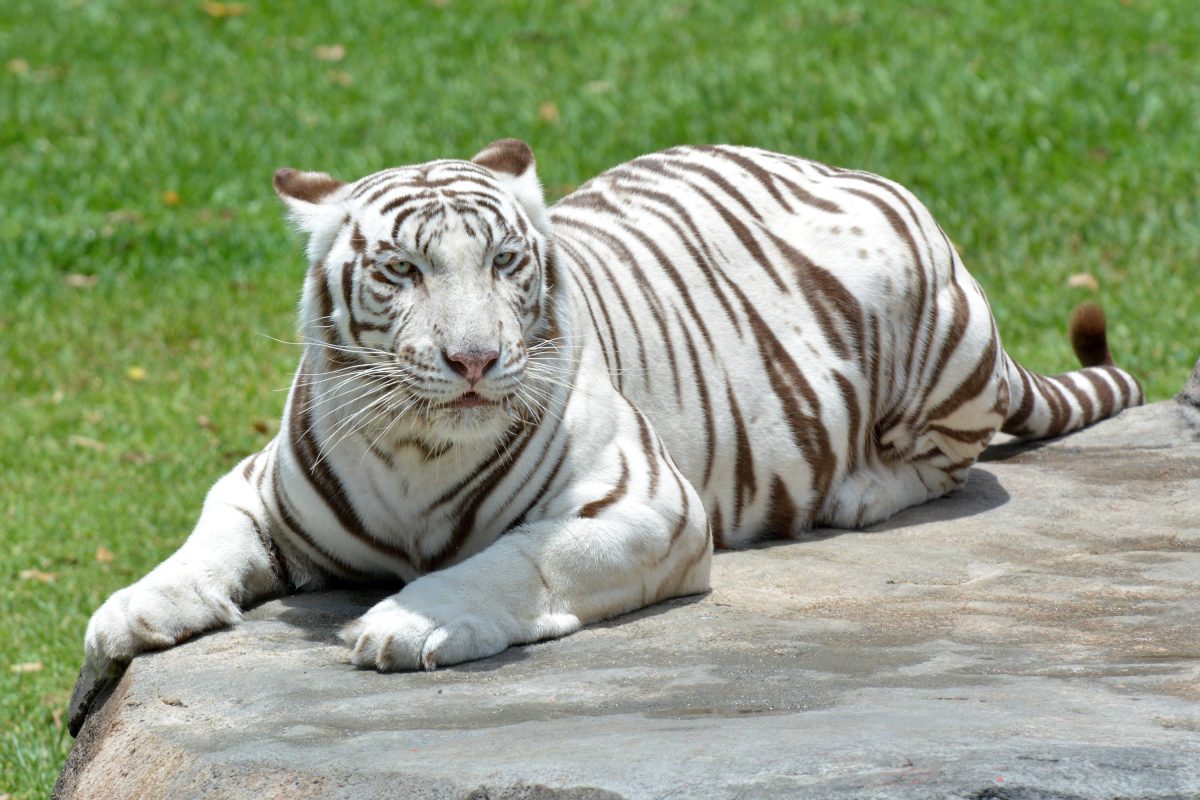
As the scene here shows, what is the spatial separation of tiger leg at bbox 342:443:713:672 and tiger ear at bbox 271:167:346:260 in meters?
0.78

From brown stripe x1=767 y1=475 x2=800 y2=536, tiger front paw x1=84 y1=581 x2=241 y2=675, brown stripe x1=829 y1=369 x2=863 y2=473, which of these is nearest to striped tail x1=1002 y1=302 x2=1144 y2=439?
brown stripe x1=829 y1=369 x2=863 y2=473

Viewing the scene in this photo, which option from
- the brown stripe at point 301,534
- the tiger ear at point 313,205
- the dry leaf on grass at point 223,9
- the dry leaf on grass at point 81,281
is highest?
the dry leaf on grass at point 223,9

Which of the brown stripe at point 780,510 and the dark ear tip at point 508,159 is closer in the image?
the dark ear tip at point 508,159

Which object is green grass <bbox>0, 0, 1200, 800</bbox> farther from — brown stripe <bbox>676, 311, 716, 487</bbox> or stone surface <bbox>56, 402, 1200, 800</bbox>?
stone surface <bbox>56, 402, 1200, 800</bbox>

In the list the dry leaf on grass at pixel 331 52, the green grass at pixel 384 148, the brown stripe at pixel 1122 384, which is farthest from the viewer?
the dry leaf on grass at pixel 331 52

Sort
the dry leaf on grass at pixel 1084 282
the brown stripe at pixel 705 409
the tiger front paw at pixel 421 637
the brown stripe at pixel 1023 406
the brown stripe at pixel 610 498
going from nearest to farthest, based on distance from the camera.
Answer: the tiger front paw at pixel 421 637
the brown stripe at pixel 610 498
the brown stripe at pixel 705 409
the brown stripe at pixel 1023 406
the dry leaf on grass at pixel 1084 282

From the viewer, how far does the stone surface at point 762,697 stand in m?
2.35

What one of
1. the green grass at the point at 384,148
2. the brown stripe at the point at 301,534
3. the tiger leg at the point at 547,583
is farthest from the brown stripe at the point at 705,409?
the green grass at the point at 384,148

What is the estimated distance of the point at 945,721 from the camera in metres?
2.53

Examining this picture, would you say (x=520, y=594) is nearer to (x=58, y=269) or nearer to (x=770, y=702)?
(x=770, y=702)

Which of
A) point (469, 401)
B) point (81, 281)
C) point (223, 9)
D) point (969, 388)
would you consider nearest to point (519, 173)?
point (469, 401)

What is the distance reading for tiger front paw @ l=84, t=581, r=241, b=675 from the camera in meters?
3.33

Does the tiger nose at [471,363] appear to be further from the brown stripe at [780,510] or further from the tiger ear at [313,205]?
the brown stripe at [780,510]

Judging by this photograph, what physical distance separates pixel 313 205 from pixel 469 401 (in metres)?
0.68
